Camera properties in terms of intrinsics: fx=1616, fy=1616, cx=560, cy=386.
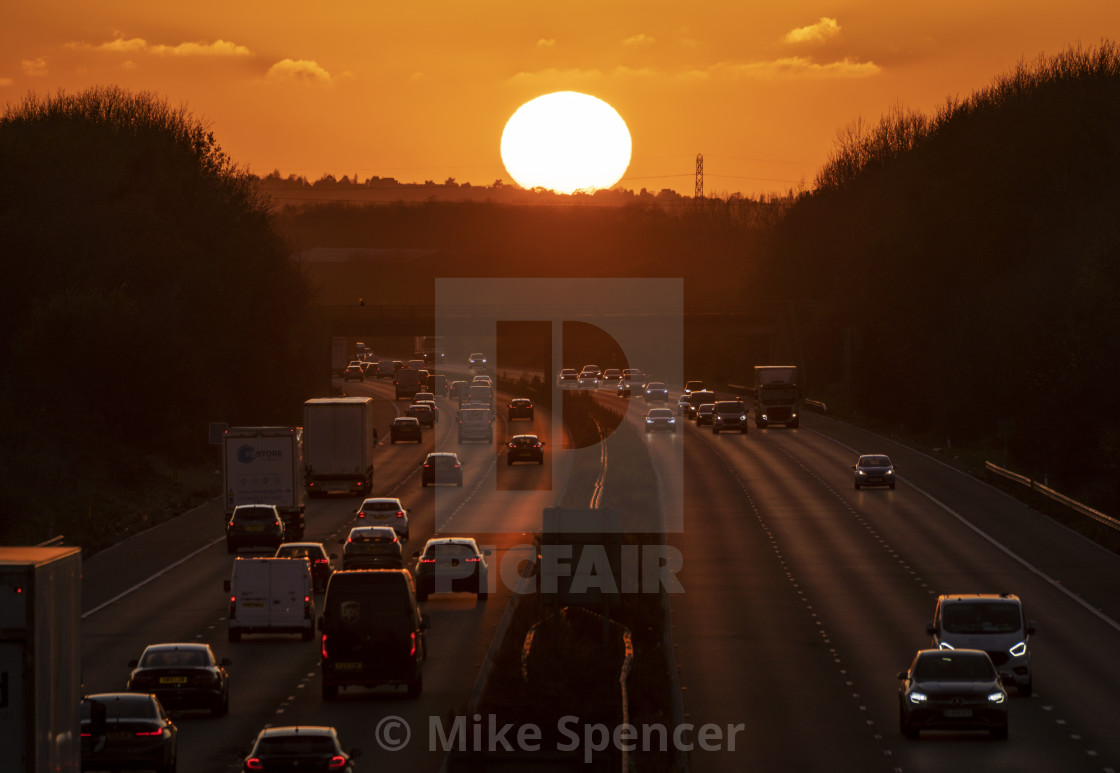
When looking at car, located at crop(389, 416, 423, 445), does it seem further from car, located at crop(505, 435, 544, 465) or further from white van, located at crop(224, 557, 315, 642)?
white van, located at crop(224, 557, 315, 642)

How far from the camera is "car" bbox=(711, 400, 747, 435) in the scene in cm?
9944

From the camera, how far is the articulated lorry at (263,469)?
188 feet

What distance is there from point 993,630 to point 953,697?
5293 millimetres

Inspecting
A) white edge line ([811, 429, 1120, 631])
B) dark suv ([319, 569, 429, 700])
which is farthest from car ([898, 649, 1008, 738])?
white edge line ([811, 429, 1120, 631])

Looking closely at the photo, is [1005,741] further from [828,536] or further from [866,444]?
[866,444]

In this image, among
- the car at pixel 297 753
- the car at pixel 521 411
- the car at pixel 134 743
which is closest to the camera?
the car at pixel 297 753

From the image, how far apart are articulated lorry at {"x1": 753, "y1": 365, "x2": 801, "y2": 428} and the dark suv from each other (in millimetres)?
73094

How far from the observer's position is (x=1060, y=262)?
103938 millimetres

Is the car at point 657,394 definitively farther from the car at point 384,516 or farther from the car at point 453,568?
the car at point 453,568

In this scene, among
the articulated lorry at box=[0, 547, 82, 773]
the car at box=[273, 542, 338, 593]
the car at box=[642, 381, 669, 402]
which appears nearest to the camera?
the articulated lorry at box=[0, 547, 82, 773]

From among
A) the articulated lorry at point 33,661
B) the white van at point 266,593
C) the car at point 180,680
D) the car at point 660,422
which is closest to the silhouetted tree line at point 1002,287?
the car at point 660,422

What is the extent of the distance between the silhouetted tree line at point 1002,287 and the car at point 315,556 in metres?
47.9

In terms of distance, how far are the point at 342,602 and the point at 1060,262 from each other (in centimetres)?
8323

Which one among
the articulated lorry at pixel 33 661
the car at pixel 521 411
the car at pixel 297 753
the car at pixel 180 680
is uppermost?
the articulated lorry at pixel 33 661
